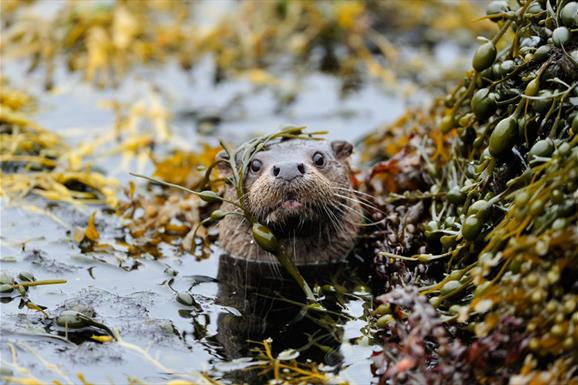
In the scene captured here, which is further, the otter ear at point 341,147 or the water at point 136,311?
the otter ear at point 341,147

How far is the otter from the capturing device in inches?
199

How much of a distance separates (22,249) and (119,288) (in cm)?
81

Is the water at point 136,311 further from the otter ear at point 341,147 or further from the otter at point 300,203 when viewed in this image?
the otter ear at point 341,147

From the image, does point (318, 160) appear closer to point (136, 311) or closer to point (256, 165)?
point (256, 165)

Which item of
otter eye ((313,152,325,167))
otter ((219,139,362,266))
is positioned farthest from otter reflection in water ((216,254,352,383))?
otter eye ((313,152,325,167))

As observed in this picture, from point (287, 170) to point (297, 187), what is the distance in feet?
0.38

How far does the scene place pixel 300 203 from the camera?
5.08m

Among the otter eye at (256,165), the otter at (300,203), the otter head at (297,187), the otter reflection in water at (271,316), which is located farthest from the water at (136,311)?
the otter eye at (256,165)

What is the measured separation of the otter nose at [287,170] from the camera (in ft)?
16.4

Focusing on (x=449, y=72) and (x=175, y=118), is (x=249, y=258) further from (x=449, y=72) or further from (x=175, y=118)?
(x=449, y=72)

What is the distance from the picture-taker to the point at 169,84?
31.2 ft

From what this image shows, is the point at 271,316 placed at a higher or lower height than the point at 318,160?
lower

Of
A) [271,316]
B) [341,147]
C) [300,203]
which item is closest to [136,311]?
[271,316]

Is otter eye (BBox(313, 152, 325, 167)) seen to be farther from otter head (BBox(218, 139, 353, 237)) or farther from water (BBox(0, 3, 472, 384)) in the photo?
water (BBox(0, 3, 472, 384))
